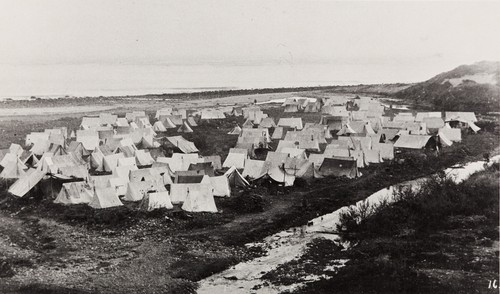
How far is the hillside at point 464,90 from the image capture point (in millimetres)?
59875

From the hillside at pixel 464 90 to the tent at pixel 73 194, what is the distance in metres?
50.0

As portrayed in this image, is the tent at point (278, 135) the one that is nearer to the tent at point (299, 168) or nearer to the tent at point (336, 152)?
the tent at point (336, 152)

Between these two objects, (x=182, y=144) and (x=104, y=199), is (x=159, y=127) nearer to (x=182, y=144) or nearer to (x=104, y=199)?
(x=182, y=144)

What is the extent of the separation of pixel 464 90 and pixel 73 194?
57.9 meters

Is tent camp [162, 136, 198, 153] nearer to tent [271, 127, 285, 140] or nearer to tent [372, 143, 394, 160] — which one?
tent [271, 127, 285, 140]

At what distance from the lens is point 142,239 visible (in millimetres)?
18234

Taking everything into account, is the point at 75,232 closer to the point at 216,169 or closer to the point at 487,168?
the point at 216,169

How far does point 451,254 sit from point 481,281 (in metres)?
2.28

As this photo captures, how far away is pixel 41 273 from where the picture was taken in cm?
1533

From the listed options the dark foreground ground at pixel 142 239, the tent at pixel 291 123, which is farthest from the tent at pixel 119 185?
the tent at pixel 291 123

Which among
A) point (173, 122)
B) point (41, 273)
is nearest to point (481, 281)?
point (41, 273)

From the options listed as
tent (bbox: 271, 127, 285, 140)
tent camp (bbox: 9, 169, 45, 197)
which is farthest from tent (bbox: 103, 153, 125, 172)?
tent (bbox: 271, 127, 285, 140)

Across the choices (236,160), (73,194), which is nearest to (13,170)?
(73,194)

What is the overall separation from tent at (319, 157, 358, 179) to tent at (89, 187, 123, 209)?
11948mm
